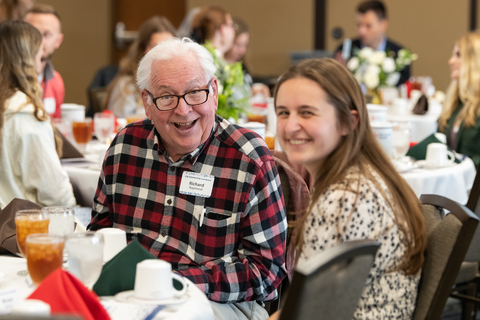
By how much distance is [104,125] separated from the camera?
3.31m

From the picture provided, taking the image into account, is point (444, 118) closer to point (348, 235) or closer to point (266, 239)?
point (266, 239)

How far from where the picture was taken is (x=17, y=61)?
2627 mm

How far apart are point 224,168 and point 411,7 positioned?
23.4 ft

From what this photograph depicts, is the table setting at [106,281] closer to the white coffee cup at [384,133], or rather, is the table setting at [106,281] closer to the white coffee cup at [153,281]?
the white coffee cup at [153,281]

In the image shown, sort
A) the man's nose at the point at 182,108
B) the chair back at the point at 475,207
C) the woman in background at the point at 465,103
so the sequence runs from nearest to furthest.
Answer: the man's nose at the point at 182,108
the chair back at the point at 475,207
the woman in background at the point at 465,103

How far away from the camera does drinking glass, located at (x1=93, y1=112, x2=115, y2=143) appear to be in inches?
129

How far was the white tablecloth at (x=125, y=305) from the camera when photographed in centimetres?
117

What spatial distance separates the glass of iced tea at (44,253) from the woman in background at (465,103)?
2987 mm

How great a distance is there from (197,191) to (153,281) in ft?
1.98

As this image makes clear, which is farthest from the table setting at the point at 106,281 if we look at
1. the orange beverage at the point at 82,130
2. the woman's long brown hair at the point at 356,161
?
the orange beverage at the point at 82,130

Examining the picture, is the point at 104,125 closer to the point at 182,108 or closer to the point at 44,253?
the point at 182,108

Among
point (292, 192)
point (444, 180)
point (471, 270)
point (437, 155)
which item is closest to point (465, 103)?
point (437, 155)

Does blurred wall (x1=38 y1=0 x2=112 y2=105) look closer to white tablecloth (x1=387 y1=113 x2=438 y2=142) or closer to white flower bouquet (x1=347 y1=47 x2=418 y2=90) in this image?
white flower bouquet (x1=347 y1=47 x2=418 y2=90)

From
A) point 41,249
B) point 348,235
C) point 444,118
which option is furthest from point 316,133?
point 444,118
